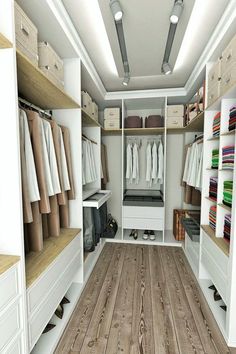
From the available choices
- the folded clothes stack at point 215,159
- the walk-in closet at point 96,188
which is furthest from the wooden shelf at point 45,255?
the folded clothes stack at point 215,159

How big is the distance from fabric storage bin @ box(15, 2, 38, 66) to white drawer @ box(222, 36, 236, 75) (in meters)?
1.45

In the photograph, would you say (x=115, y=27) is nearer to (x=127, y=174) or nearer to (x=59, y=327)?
(x=127, y=174)

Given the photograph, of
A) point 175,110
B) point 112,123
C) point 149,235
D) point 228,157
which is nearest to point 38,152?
point 228,157

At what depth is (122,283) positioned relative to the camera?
2162mm

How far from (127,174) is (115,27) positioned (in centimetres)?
214

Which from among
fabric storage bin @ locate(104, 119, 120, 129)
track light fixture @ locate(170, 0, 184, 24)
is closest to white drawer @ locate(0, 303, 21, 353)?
track light fixture @ locate(170, 0, 184, 24)

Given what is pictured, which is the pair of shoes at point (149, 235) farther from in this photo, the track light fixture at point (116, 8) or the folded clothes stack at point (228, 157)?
the track light fixture at point (116, 8)

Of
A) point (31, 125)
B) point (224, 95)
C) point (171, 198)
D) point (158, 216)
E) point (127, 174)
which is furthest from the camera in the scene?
point (171, 198)

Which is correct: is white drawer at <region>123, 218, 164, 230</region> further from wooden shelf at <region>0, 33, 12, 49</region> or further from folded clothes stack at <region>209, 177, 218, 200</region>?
wooden shelf at <region>0, 33, 12, 49</region>

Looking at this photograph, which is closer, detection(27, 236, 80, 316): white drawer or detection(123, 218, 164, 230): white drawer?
detection(27, 236, 80, 316): white drawer

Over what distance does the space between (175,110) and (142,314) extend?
8.98ft

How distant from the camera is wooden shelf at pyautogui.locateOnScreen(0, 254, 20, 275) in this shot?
935mm

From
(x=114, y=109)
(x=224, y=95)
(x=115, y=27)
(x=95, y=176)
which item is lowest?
(x=95, y=176)

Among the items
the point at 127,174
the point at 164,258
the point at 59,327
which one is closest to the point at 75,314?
the point at 59,327
